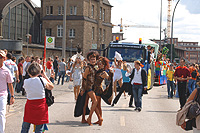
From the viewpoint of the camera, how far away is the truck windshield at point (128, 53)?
22062 millimetres

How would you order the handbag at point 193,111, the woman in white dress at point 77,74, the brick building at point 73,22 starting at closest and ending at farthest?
the handbag at point 193,111 < the woman in white dress at point 77,74 < the brick building at point 73,22

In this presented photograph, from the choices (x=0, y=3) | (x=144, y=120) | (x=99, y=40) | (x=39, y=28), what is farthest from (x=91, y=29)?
(x=144, y=120)

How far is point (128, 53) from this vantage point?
2231 centimetres

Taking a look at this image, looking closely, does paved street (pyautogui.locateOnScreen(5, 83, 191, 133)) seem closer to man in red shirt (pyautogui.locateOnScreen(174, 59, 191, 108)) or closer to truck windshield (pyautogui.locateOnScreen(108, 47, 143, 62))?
man in red shirt (pyautogui.locateOnScreen(174, 59, 191, 108))

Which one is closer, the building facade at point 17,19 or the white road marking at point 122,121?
the white road marking at point 122,121

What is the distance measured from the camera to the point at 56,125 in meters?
9.79

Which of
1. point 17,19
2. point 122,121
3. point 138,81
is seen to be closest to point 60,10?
point 17,19

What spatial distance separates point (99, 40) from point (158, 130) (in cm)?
6645

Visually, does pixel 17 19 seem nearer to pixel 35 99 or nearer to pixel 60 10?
pixel 60 10

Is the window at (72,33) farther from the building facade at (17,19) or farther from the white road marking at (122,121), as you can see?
the white road marking at (122,121)

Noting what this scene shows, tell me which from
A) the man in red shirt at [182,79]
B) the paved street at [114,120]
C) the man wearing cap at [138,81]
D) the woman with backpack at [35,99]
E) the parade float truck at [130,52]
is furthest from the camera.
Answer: the parade float truck at [130,52]

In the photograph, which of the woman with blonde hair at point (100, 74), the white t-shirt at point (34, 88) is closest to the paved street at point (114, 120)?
the woman with blonde hair at point (100, 74)

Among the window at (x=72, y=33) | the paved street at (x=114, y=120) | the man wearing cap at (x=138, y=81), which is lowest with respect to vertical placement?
the paved street at (x=114, y=120)

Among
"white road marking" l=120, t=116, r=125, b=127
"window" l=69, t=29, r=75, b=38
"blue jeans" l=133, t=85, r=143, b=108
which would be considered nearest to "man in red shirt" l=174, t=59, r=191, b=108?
"blue jeans" l=133, t=85, r=143, b=108
